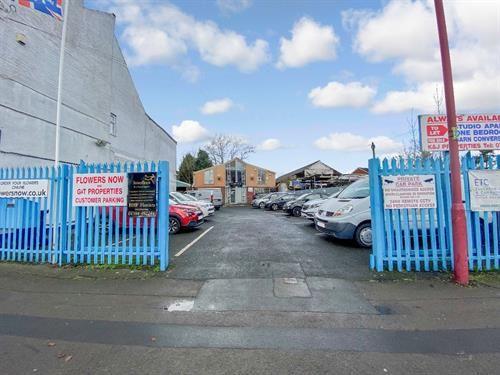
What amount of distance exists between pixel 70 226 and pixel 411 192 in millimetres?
7114

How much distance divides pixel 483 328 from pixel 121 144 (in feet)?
61.7

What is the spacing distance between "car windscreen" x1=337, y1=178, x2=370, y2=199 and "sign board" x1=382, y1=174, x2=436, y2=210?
7.72 ft

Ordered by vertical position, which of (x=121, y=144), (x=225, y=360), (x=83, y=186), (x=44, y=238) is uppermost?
(x=121, y=144)

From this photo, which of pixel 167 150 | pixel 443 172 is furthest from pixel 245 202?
pixel 443 172

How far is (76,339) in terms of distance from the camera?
135 inches

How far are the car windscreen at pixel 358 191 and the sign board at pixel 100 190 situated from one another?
5948 millimetres

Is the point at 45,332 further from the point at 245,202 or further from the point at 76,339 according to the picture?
the point at 245,202

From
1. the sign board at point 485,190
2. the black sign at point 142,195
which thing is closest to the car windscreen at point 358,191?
the sign board at point 485,190

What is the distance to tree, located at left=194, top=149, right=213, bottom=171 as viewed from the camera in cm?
6300

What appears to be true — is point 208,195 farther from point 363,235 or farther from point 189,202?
point 363,235

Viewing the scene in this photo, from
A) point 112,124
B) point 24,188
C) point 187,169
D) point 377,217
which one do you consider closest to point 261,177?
point 187,169

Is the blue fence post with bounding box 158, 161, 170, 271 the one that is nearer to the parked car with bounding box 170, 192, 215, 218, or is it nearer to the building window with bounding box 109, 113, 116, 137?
the parked car with bounding box 170, 192, 215, 218

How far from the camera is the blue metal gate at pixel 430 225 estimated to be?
5.73 metres

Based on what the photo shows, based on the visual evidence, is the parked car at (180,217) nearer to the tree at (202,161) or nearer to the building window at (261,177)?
the building window at (261,177)
